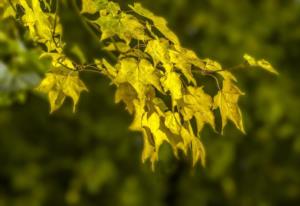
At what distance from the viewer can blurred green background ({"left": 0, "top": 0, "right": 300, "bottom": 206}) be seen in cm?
384

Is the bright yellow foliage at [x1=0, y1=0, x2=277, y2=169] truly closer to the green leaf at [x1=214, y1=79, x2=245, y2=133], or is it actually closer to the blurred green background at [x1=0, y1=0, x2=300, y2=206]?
the green leaf at [x1=214, y1=79, x2=245, y2=133]

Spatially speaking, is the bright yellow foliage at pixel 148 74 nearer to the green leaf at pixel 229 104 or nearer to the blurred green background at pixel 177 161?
the green leaf at pixel 229 104

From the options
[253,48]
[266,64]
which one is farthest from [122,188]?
[266,64]

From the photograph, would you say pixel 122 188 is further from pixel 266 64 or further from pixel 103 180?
pixel 266 64

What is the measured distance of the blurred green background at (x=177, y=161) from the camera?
12.6 feet

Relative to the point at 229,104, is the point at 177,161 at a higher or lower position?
lower

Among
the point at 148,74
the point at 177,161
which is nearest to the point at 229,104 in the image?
the point at 148,74

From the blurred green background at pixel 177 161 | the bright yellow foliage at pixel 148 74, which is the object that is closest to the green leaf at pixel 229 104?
the bright yellow foliage at pixel 148 74

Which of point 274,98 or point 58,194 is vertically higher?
point 274,98

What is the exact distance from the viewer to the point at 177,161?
3.78 meters

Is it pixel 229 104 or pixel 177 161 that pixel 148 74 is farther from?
pixel 177 161

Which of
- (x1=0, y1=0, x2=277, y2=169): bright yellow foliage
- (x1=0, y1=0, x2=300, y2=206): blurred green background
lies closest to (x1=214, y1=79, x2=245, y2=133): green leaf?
(x1=0, y1=0, x2=277, y2=169): bright yellow foliage

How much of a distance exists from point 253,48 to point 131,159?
85cm

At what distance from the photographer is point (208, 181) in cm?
400
